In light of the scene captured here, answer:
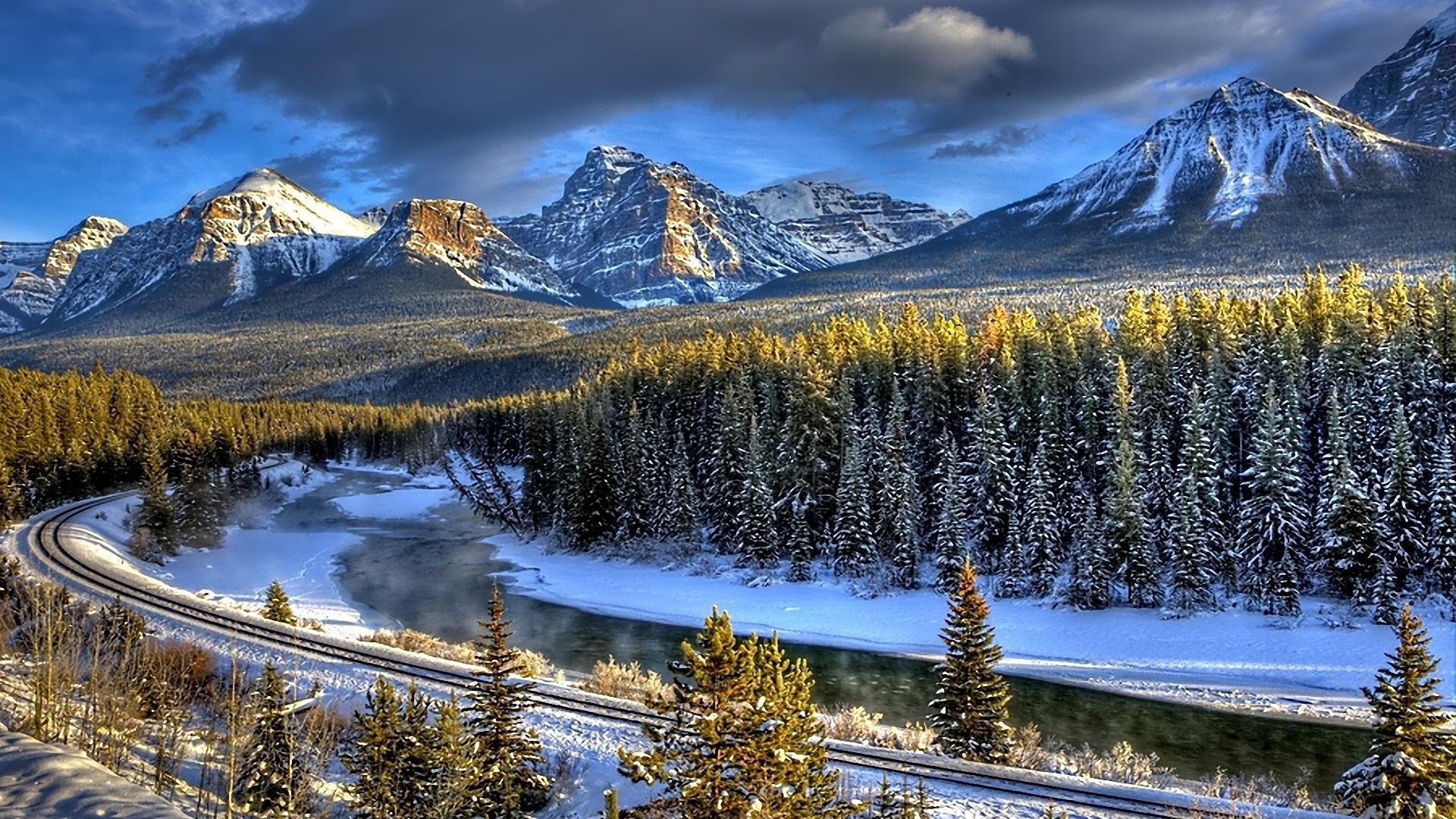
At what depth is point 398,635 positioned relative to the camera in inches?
1481

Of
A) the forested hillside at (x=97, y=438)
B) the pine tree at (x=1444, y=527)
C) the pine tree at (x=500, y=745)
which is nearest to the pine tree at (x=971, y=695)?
the pine tree at (x=500, y=745)

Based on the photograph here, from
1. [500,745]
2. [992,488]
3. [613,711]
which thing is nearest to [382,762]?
[500,745]

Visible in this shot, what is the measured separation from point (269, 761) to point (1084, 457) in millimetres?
51854

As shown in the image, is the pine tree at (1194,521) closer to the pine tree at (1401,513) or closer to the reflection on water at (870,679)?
the pine tree at (1401,513)

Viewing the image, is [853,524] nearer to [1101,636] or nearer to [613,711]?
[1101,636]

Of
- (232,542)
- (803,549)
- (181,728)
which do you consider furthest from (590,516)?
(181,728)

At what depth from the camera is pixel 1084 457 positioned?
56750 millimetres

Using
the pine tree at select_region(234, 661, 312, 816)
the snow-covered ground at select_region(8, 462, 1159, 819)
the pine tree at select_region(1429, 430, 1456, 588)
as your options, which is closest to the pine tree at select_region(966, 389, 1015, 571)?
the pine tree at select_region(1429, 430, 1456, 588)

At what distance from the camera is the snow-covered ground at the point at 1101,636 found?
38156 mm

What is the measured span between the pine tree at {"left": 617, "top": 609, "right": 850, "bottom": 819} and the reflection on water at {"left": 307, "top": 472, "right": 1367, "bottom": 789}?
74.0 ft

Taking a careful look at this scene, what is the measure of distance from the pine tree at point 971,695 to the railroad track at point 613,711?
196cm

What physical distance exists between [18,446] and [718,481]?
6357 cm

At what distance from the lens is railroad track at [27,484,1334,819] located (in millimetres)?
18516

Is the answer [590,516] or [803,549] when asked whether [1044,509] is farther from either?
[590,516]
